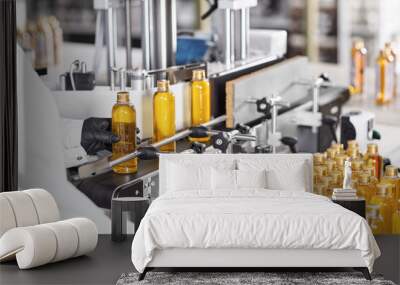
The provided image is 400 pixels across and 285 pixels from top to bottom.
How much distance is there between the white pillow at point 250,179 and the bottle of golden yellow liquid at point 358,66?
3.80ft

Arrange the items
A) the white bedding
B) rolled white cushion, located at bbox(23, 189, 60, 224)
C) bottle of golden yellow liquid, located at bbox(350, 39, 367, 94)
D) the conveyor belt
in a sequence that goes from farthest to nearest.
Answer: bottle of golden yellow liquid, located at bbox(350, 39, 367, 94) → the conveyor belt → rolled white cushion, located at bbox(23, 189, 60, 224) → the white bedding

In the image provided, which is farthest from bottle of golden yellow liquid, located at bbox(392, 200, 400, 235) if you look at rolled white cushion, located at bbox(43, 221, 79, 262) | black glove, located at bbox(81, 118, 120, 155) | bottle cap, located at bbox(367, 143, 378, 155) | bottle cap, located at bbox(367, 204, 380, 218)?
rolled white cushion, located at bbox(43, 221, 79, 262)

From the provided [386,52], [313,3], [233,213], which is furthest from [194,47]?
[233,213]

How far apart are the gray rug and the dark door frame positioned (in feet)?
4.41

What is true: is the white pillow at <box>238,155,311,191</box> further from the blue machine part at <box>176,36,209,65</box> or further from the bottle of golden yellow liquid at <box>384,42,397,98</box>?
the bottle of golden yellow liquid at <box>384,42,397,98</box>

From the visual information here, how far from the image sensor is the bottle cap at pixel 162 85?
19.0 ft

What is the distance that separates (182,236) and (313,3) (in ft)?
6.82

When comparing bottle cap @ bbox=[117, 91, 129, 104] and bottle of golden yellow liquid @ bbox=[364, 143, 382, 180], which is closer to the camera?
bottle cap @ bbox=[117, 91, 129, 104]

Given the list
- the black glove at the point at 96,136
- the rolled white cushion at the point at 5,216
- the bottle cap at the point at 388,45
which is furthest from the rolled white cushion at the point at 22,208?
the bottle cap at the point at 388,45

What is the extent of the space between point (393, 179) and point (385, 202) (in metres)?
0.15

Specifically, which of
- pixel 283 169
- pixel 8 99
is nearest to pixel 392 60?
pixel 283 169

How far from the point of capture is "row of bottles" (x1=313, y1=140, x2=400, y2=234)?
232 inches

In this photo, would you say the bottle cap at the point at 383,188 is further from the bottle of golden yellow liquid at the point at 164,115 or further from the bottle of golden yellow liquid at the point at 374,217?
the bottle of golden yellow liquid at the point at 164,115

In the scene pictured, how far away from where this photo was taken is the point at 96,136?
582cm
